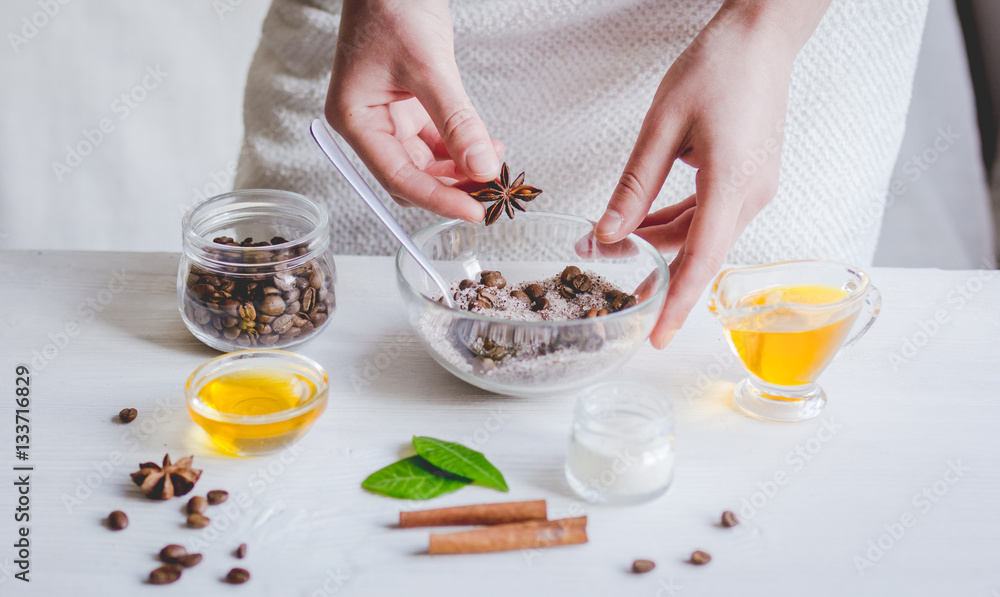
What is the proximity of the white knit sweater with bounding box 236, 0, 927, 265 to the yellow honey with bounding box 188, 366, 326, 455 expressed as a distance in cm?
69

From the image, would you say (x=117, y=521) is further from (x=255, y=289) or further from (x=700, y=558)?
(x=700, y=558)

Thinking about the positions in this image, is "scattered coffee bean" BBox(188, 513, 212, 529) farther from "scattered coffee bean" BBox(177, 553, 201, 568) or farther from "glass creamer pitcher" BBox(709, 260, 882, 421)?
"glass creamer pitcher" BBox(709, 260, 882, 421)

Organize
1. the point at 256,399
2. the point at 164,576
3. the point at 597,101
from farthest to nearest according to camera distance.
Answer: the point at 597,101 < the point at 256,399 < the point at 164,576

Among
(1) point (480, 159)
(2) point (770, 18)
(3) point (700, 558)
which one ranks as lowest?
(3) point (700, 558)

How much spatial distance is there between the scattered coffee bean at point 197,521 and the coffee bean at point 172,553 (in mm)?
37

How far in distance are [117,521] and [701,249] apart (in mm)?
815

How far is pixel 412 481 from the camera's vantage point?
933 mm

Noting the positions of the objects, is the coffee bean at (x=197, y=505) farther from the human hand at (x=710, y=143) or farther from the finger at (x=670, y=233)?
the finger at (x=670, y=233)

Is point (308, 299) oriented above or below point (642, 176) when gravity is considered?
below

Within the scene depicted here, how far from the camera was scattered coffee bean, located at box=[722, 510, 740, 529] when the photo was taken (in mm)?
877

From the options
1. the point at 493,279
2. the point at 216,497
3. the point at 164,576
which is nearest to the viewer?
the point at 164,576

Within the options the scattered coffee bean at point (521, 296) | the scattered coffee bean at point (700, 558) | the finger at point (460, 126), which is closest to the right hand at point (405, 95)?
the finger at point (460, 126)

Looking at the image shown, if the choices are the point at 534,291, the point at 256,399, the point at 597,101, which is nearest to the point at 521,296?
the point at 534,291

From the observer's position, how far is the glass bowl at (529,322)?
3.19ft
